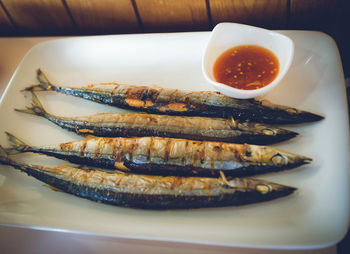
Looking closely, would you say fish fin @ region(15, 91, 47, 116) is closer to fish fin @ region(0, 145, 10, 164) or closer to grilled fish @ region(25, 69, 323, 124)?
grilled fish @ region(25, 69, 323, 124)

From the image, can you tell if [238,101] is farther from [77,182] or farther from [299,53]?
[77,182]

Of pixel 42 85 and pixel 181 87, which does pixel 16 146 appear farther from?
pixel 181 87

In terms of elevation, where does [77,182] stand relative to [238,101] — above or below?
below

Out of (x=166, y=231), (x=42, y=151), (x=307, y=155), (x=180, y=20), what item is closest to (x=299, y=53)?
(x=307, y=155)

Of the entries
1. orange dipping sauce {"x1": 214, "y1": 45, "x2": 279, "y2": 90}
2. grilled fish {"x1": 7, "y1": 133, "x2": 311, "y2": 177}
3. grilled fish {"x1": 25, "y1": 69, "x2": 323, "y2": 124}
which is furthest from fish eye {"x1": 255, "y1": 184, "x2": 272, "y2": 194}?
orange dipping sauce {"x1": 214, "y1": 45, "x2": 279, "y2": 90}

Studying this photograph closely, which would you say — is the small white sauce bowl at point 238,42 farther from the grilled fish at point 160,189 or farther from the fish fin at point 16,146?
the fish fin at point 16,146
